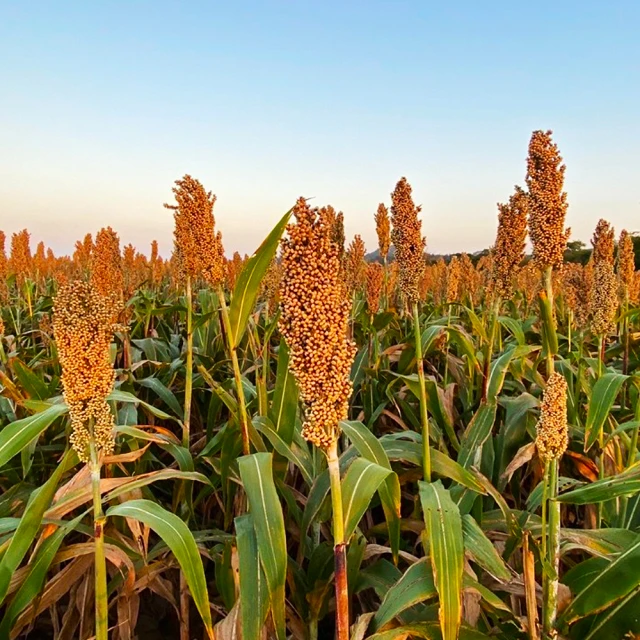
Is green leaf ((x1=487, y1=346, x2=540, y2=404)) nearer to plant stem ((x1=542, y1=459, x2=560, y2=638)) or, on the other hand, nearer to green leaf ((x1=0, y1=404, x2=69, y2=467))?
plant stem ((x1=542, y1=459, x2=560, y2=638))

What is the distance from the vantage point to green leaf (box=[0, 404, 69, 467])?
5.83 feet

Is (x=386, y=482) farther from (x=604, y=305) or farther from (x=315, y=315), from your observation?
(x=604, y=305)

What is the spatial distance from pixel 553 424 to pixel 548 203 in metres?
0.99

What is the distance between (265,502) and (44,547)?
2.63 feet

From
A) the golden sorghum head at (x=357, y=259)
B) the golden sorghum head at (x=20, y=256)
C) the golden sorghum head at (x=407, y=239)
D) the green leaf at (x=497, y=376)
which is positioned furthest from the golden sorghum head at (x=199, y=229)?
the golden sorghum head at (x=20, y=256)

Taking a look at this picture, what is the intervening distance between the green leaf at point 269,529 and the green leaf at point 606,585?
37.6 inches

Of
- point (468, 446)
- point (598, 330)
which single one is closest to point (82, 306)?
point (468, 446)

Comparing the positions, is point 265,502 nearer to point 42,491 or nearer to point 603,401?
point 42,491

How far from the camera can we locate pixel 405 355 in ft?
13.1

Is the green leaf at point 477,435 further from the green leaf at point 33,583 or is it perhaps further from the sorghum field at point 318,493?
the green leaf at point 33,583

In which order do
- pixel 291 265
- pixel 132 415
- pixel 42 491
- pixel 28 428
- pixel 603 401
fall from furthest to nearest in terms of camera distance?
pixel 132 415
pixel 603 401
pixel 28 428
pixel 42 491
pixel 291 265

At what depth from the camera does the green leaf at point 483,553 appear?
1.70m

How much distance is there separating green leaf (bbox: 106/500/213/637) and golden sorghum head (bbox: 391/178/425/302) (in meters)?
1.49

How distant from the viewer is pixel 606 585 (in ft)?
5.36
